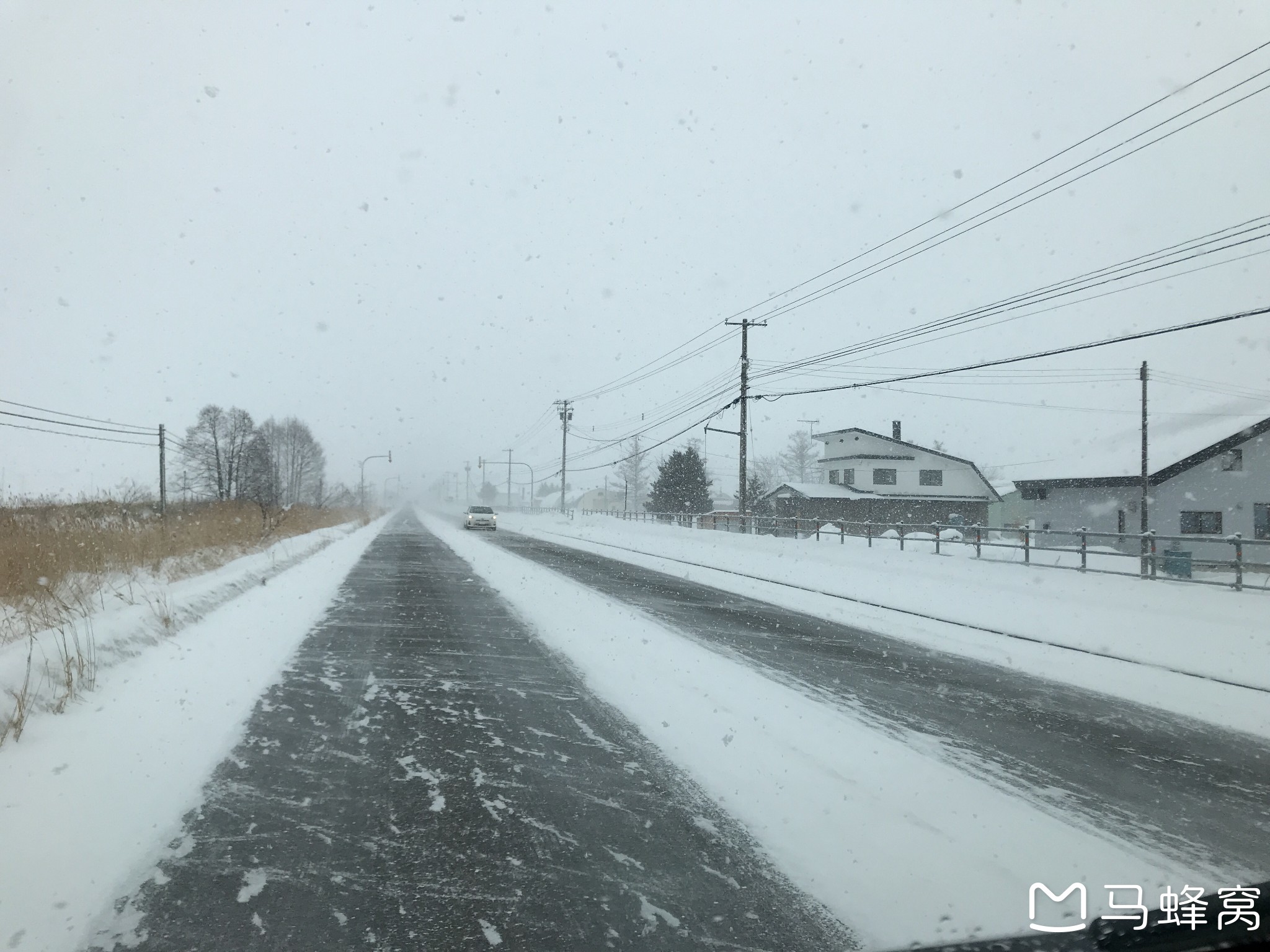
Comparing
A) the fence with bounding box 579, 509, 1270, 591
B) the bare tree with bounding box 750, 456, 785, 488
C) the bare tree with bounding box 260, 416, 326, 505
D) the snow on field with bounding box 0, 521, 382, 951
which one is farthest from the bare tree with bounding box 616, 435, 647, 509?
the snow on field with bounding box 0, 521, 382, 951

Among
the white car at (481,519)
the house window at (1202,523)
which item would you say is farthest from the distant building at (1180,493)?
the white car at (481,519)

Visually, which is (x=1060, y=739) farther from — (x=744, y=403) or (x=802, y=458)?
(x=802, y=458)

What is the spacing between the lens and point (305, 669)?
8.62 m

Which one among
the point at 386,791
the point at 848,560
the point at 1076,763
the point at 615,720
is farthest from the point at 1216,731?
the point at 848,560

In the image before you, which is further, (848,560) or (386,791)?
(848,560)

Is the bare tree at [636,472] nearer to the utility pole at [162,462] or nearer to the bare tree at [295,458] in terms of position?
the bare tree at [295,458]

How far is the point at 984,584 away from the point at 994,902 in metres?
15.1

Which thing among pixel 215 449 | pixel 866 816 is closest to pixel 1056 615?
pixel 866 816

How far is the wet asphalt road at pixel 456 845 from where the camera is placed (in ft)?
11.0

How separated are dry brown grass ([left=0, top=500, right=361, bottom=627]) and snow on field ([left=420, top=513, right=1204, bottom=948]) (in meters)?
7.88

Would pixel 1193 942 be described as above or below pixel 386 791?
above

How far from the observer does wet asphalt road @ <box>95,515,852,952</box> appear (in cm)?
336

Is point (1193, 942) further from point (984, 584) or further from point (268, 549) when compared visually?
point (268, 549)

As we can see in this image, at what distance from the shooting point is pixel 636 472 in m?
116
